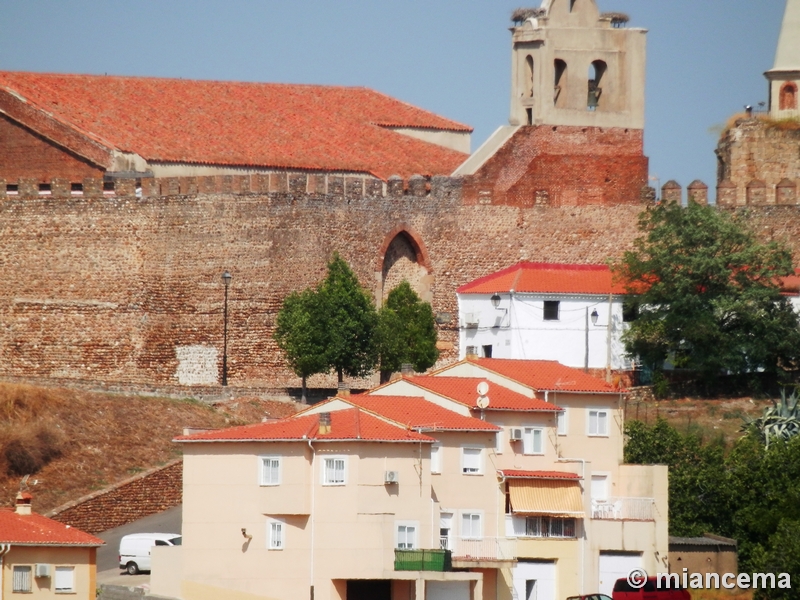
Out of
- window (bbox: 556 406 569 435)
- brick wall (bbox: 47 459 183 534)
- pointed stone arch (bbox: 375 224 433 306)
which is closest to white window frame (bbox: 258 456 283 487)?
brick wall (bbox: 47 459 183 534)

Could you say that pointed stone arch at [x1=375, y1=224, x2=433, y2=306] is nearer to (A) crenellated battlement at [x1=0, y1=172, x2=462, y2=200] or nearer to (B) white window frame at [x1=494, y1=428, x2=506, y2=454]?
(A) crenellated battlement at [x1=0, y1=172, x2=462, y2=200]

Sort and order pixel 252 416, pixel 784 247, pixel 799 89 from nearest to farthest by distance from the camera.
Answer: pixel 252 416 < pixel 784 247 < pixel 799 89

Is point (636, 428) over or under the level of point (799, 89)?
under

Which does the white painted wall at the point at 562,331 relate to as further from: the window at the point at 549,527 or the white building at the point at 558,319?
the window at the point at 549,527

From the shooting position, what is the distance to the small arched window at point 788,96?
89.6m

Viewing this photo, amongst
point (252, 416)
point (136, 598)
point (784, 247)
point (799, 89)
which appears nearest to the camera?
point (136, 598)

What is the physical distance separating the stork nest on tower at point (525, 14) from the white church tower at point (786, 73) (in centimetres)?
994

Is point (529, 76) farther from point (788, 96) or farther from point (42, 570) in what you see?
point (42, 570)

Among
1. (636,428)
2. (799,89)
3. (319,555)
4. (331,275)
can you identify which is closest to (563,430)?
(636,428)

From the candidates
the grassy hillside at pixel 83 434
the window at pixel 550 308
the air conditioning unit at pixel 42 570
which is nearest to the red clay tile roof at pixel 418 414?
the grassy hillside at pixel 83 434

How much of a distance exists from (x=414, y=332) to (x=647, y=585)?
62.4 ft

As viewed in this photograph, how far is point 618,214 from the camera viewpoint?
8169cm

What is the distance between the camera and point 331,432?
59.8 m

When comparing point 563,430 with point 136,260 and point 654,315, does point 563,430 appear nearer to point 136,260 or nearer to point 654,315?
point 654,315
